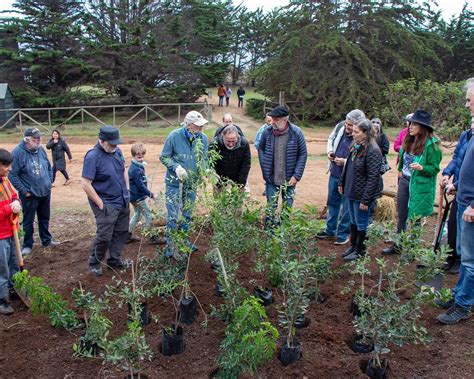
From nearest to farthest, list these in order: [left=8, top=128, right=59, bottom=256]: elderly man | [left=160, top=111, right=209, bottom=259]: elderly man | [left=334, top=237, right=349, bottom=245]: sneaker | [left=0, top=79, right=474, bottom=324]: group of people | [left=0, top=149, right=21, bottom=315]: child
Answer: [left=0, top=79, right=474, bottom=324]: group of people
[left=0, top=149, right=21, bottom=315]: child
[left=160, top=111, right=209, bottom=259]: elderly man
[left=8, top=128, right=59, bottom=256]: elderly man
[left=334, top=237, right=349, bottom=245]: sneaker

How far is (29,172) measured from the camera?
192 inches

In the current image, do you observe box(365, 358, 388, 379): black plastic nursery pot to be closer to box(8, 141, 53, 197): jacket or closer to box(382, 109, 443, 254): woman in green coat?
box(382, 109, 443, 254): woman in green coat

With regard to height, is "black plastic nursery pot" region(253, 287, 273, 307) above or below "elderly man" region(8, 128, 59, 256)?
below

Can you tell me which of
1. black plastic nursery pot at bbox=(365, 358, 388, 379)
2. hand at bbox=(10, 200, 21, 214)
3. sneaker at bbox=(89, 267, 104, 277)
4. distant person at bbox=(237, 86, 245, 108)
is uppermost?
distant person at bbox=(237, 86, 245, 108)

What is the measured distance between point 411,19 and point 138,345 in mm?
24361

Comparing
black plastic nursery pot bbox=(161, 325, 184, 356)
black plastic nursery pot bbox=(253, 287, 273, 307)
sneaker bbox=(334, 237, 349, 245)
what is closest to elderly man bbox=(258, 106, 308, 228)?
sneaker bbox=(334, 237, 349, 245)

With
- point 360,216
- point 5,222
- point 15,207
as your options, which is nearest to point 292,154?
point 360,216

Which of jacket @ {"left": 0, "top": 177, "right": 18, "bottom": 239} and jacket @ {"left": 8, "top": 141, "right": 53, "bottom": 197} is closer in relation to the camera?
jacket @ {"left": 0, "top": 177, "right": 18, "bottom": 239}

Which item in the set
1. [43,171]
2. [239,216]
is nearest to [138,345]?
[239,216]

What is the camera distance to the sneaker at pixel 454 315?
337cm

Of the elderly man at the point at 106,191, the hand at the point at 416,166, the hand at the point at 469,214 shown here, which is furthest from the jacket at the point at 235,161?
the hand at the point at 469,214

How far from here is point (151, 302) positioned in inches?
146

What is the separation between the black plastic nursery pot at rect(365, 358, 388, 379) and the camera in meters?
2.77

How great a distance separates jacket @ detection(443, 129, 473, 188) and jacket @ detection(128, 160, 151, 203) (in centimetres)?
327
